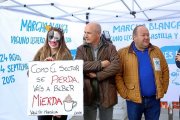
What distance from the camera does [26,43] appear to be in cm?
538

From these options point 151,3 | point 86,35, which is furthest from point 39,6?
point 86,35

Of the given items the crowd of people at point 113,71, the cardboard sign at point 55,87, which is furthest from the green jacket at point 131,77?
the cardboard sign at point 55,87

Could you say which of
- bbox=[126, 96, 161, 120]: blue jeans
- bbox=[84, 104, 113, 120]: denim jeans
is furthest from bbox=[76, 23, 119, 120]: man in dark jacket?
bbox=[126, 96, 161, 120]: blue jeans

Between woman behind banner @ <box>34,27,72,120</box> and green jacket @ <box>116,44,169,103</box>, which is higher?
woman behind banner @ <box>34,27,72,120</box>

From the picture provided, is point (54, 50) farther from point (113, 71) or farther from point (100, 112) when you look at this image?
point (100, 112)

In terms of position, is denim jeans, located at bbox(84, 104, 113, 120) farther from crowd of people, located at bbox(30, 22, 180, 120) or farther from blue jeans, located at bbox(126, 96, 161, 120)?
blue jeans, located at bbox(126, 96, 161, 120)

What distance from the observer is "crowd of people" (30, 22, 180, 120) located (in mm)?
3328

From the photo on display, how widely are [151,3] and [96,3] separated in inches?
Answer: 43.6

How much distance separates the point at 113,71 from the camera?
3.29 meters

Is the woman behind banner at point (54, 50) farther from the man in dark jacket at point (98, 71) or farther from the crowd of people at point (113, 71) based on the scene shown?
the man in dark jacket at point (98, 71)

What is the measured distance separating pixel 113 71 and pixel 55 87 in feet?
2.07

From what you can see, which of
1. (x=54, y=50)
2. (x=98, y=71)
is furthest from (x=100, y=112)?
(x=54, y=50)

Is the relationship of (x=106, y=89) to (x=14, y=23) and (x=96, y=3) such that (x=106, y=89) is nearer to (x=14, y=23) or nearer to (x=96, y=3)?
(x=14, y=23)

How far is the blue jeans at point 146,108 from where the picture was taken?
3.62m
